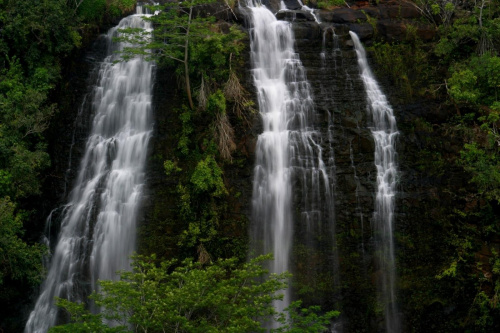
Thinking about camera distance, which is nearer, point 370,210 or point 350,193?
point 370,210

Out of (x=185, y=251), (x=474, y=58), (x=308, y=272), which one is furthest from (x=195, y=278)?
(x=474, y=58)

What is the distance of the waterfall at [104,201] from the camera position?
54.4 ft

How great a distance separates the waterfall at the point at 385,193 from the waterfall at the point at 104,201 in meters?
8.89

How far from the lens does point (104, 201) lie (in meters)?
17.6

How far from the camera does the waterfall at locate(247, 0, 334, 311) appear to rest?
55.0 ft

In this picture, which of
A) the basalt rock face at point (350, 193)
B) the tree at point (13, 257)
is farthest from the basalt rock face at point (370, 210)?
the tree at point (13, 257)

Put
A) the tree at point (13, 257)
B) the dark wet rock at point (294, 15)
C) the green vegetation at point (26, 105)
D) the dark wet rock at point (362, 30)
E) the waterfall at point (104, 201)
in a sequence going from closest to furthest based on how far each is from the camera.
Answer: the tree at point (13, 257), the green vegetation at point (26, 105), the waterfall at point (104, 201), the dark wet rock at point (362, 30), the dark wet rock at point (294, 15)

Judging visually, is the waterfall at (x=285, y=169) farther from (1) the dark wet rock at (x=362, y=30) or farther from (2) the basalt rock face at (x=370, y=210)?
(1) the dark wet rock at (x=362, y=30)

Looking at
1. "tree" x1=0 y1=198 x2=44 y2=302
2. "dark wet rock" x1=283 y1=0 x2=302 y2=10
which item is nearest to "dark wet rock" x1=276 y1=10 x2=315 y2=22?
"dark wet rock" x1=283 y1=0 x2=302 y2=10

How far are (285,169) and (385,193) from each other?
3.76 m

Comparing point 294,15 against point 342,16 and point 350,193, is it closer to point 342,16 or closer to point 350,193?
point 342,16

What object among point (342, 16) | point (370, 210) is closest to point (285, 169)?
point (370, 210)

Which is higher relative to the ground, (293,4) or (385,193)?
(293,4)

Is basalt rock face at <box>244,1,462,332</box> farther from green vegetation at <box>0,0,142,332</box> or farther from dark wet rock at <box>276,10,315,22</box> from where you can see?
green vegetation at <box>0,0,142,332</box>
